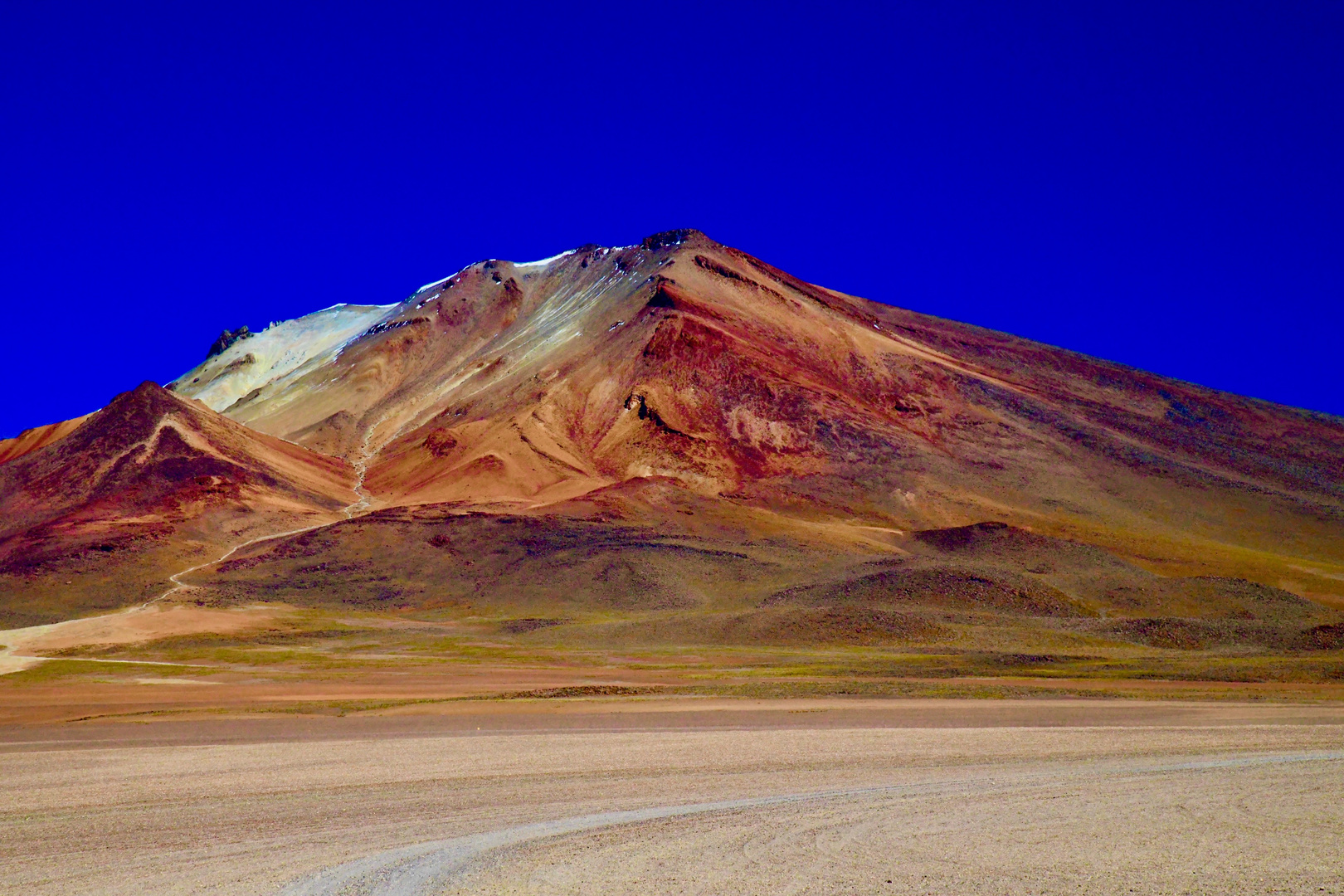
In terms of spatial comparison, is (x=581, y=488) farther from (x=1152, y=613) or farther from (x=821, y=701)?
(x=821, y=701)

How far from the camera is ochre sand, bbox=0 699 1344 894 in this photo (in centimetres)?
1638

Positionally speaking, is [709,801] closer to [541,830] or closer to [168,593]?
[541,830]

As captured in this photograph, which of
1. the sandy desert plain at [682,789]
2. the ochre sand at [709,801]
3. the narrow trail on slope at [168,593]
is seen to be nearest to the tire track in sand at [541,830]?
the sandy desert plain at [682,789]

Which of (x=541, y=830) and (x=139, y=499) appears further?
(x=139, y=499)

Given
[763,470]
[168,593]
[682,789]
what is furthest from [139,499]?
[682,789]

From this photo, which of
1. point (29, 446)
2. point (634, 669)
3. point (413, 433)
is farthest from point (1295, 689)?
point (29, 446)

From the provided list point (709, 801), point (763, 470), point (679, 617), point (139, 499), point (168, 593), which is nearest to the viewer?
point (709, 801)

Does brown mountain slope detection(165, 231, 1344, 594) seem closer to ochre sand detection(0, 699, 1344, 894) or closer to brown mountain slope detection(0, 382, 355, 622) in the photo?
brown mountain slope detection(0, 382, 355, 622)

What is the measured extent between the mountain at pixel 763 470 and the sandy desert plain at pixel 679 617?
0.66m

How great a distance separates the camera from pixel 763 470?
441 feet

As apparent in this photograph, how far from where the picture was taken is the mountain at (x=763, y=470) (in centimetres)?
9112

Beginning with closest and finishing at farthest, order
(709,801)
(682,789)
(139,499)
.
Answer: (709,801)
(682,789)
(139,499)

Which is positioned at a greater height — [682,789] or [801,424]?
[801,424]

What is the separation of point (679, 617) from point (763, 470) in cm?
5553
